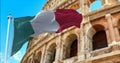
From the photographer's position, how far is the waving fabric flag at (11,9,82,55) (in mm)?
11705

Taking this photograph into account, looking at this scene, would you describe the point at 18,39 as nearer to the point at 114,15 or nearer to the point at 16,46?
the point at 16,46

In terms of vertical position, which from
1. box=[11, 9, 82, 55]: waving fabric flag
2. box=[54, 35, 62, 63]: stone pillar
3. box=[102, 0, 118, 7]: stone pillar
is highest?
box=[102, 0, 118, 7]: stone pillar

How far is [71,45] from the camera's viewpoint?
52.5ft

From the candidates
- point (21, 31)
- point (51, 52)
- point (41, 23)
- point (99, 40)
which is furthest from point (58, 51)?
point (21, 31)

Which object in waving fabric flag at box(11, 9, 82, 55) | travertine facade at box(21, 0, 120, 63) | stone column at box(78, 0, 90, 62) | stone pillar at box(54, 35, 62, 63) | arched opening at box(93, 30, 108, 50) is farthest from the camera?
stone pillar at box(54, 35, 62, 63)

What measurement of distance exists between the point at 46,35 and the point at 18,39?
692 cm

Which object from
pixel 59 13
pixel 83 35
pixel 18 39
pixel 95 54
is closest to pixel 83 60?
pixel 95 54

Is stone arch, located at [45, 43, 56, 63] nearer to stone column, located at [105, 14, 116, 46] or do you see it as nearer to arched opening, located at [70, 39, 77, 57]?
arched opening, located at [70, 39, 77, 57]

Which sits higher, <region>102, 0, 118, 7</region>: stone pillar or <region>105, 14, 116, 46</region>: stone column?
<region>102, 0, 118, 7</region>: stone pillar

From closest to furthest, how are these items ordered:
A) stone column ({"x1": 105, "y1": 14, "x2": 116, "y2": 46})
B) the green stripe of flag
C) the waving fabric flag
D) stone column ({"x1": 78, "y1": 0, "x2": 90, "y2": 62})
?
the green stripe of flag < the waving fabric flag < stone column ({"x1": 105, "y1": 14, "x2": 116, "y2": 46}) < stone column ({"x1": 78, "y1": 0, "x2": 90, "y2": 62})

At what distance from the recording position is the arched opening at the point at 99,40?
14.0 metres

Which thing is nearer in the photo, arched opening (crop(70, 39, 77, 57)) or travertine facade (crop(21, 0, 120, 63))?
travertine facade (crop(21, 0, 120, 63))

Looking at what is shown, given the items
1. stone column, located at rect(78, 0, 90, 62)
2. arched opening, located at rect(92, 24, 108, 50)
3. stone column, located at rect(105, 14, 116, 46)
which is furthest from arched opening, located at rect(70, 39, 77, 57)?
stone column, located at rect(105, 14, 116, 46)

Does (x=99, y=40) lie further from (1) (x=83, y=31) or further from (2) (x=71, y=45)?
(2) (x=71, y=45)
